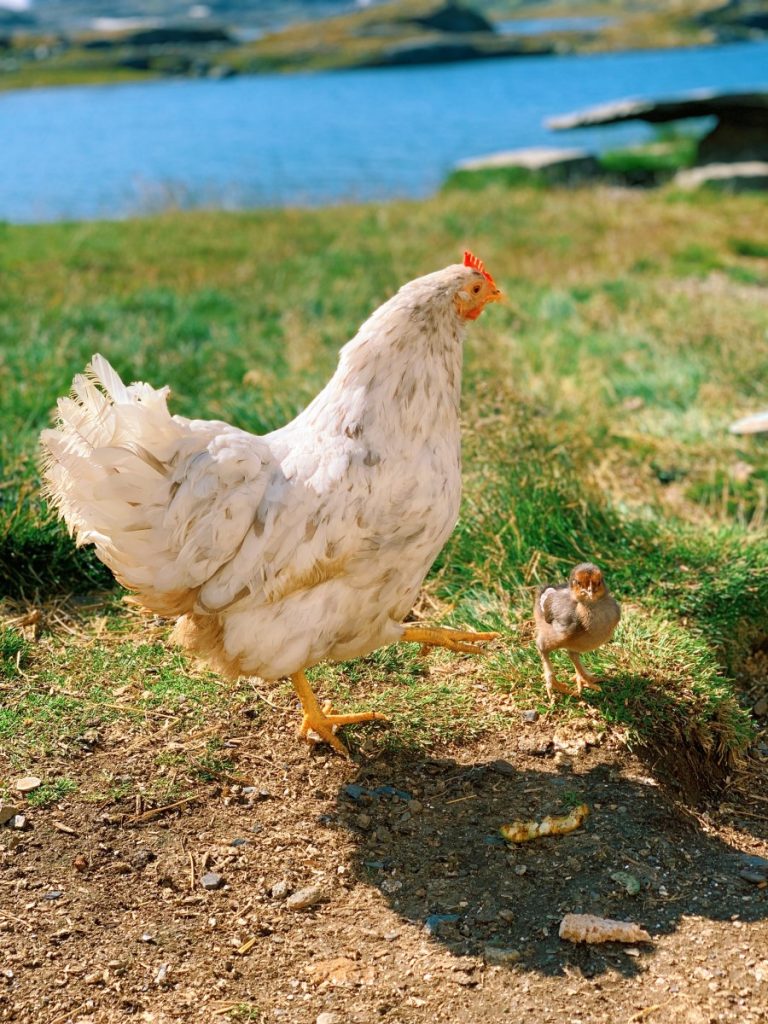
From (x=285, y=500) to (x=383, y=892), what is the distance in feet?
3.73

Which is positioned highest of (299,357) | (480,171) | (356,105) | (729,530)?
(356,105)

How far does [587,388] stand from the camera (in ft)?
19.7

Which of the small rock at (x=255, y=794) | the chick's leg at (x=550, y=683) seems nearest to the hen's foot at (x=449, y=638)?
the chick's leg at (x=550, y=683)

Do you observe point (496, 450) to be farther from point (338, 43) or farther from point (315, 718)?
point (338, 43)

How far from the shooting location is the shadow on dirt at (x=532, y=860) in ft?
8.47

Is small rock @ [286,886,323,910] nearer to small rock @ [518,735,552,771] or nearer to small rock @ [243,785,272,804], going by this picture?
small rock @ [243,785,272,804]

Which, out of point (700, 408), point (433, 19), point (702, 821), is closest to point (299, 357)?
point (700, 408)

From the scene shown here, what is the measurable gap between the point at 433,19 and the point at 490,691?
2523 inches

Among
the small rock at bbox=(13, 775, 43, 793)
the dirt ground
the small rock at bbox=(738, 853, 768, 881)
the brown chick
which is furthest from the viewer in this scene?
the brown chick

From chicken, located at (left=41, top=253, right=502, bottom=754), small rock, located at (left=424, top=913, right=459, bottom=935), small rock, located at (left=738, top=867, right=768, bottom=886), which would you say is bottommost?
small rock, located at (left=738, top=867, right=768, bottom=886)

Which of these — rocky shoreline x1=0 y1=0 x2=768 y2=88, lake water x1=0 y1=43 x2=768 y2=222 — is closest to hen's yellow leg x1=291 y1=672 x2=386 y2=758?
lake water x1=0 y1=43 x2=768 y2=222

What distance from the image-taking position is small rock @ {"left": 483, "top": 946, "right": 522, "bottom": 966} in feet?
8.14

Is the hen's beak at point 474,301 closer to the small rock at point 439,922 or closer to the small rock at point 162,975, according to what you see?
the small rock at point 439,922

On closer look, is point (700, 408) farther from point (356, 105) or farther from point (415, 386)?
point (356, 105)
